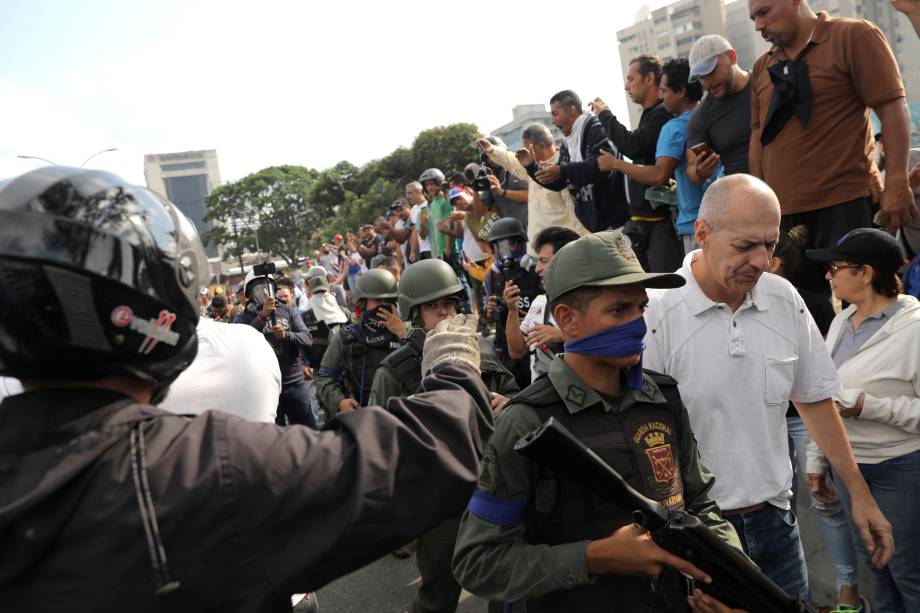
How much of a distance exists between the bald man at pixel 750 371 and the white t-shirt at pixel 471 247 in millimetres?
Answer: 5768

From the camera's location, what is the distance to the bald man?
2609 millimetres

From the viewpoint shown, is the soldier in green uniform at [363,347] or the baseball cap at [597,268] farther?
the soldier in green uniform at [363,347]

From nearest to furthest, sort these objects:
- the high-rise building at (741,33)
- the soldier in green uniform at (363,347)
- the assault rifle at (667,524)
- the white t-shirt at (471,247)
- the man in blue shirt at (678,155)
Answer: the assault rifle at (667,524)
the man in blue shirt at (678,155)
the soldier in green uniform at (363,347)
the white t-shirt at (471,247)
the high-rise building at (741,33)

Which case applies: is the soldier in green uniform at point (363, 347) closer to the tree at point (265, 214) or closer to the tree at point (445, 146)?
the tree at point (445, 146)

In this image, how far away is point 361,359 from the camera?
5125mm

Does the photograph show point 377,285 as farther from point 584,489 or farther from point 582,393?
point 584,489

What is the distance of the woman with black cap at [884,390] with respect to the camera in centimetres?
301

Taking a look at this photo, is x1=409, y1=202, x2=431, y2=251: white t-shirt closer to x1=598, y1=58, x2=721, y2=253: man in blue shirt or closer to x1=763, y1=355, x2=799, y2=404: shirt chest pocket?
x1=598, y1=58, x2=721, y2=253: man in blue shirt

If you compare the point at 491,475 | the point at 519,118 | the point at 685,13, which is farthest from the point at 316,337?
the point at 519,118

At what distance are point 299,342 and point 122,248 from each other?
6262 millimetres

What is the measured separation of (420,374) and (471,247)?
4.78m

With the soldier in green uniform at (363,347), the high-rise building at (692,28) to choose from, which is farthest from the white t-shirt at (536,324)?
the high-rise building at (692,28)

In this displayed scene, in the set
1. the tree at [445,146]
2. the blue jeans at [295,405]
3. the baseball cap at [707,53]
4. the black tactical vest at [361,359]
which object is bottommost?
the blue jeans at [295,405]

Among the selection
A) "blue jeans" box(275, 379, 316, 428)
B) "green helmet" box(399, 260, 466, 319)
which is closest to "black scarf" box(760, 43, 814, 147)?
"green helmet" box(399, 260, 466, 319)
